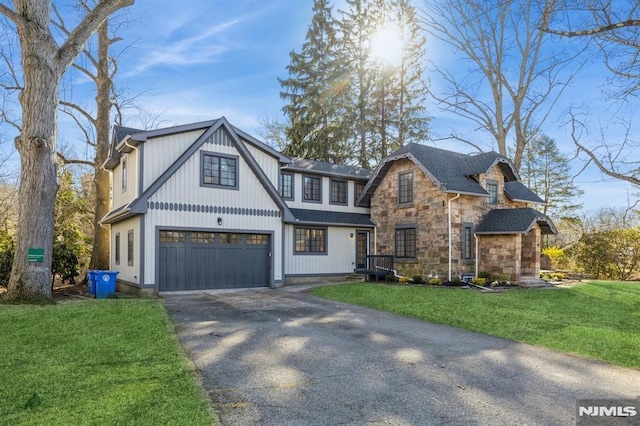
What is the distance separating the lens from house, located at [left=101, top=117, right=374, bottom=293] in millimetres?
12867

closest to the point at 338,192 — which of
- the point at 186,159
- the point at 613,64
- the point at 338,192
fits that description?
the point at 338,192

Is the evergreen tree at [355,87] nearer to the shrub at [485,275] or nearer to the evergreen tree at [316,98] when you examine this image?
the evergreen tree at [316,98]

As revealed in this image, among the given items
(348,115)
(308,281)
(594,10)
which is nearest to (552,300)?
(594,10)

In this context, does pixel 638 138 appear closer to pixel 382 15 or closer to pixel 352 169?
pixel 352 169

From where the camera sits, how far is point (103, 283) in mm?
12289

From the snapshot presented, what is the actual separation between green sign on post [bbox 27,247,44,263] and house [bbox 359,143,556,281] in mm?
12696

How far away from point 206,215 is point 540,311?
1017 centimetres

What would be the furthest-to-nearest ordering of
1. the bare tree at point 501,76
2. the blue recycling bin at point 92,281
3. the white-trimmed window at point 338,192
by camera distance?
the bare tree at point 501,76, the white-trimmed window at point 338,192, the blue recycling bin at point 92,281

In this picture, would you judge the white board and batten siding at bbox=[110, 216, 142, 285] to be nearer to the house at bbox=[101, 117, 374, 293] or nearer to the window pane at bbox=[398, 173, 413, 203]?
the house at bbox=[101, 117, 374, 293]

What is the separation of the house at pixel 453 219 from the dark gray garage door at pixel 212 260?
6.09m

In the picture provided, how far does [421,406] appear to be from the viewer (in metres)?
4.08

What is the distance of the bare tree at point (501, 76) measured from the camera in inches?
866

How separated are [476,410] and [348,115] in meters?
26.9

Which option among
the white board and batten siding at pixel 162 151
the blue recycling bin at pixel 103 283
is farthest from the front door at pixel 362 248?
the blue recycling bin at pixel 103 283
